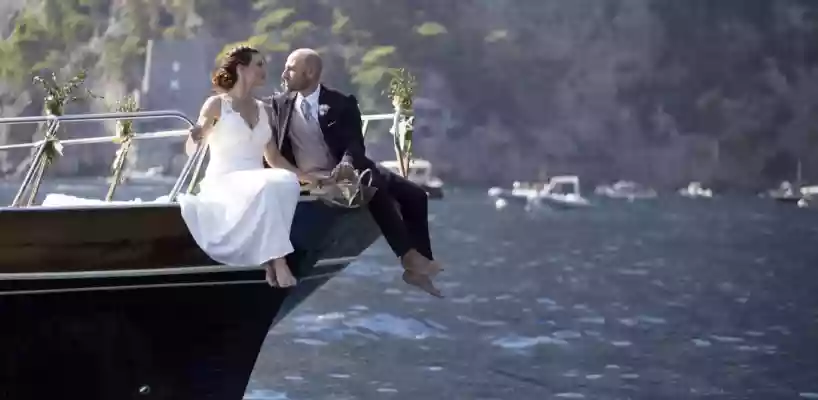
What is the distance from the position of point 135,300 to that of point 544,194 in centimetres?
2437

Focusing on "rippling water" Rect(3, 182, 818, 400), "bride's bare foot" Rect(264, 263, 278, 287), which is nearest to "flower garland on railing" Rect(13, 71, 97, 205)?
"bride's bare foot" Rect(264, 263, 278, 287)

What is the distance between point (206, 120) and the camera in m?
3.96

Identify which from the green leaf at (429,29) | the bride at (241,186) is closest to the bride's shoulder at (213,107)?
the bride at (241,186)

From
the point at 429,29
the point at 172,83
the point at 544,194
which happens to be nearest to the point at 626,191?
the point at 544,194

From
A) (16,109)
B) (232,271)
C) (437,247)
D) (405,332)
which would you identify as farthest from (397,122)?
(16,109)

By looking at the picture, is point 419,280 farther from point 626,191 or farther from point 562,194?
point 626,191

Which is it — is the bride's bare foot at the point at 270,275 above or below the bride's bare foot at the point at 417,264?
below

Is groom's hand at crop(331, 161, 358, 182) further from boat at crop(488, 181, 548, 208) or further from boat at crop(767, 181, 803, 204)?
boat at crop(767, 181, 803, 204)

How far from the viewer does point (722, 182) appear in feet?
104

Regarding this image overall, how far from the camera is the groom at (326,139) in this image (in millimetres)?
4152

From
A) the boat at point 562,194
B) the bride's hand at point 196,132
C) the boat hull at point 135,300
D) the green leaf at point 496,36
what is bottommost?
the boat hull at point 135,300

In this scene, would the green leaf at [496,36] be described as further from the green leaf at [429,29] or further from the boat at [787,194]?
the boat at [787,194]

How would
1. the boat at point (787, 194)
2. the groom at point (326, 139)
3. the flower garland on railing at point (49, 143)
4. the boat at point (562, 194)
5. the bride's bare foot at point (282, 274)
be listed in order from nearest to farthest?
the bride's bare foot at point (282, 274) < the groom at point (326, 139) < the flower garland on railing at point (49, 143) < the boat at point (562, 194) < the boat at point (787, 194)

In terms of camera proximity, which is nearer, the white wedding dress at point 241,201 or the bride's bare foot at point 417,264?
the white wedding dress at point 241,201
